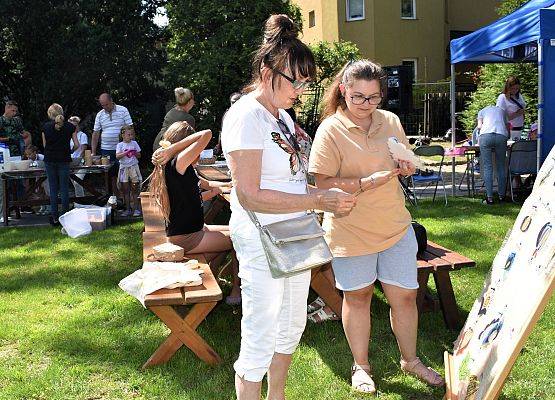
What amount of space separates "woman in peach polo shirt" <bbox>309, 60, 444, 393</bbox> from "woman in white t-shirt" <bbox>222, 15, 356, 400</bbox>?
523 mm

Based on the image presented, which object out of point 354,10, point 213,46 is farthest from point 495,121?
point 354,10

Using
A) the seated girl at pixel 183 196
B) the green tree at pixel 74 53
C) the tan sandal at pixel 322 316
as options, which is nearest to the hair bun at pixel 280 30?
the seated girl at pixel 183 196

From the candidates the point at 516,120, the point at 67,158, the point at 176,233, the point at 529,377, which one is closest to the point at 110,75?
the point at 67,158

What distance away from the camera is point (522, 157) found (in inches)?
331

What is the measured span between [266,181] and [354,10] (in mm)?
20636

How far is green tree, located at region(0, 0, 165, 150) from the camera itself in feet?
42.8

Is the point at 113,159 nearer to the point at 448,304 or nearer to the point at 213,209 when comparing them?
the point at 213,209

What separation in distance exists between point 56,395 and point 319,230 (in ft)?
6.22

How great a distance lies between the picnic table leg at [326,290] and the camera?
13.5 feet

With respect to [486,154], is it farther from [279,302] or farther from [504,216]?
[279,302]

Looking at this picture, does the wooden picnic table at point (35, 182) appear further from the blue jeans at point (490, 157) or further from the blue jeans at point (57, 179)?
the blue jeans at point (490, 157)

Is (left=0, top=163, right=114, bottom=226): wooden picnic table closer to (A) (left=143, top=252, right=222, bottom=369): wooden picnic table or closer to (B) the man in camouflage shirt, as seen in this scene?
(B) the man in camouflage shirt

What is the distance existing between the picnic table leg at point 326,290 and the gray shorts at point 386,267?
0.93 meters

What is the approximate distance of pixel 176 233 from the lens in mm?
4328
